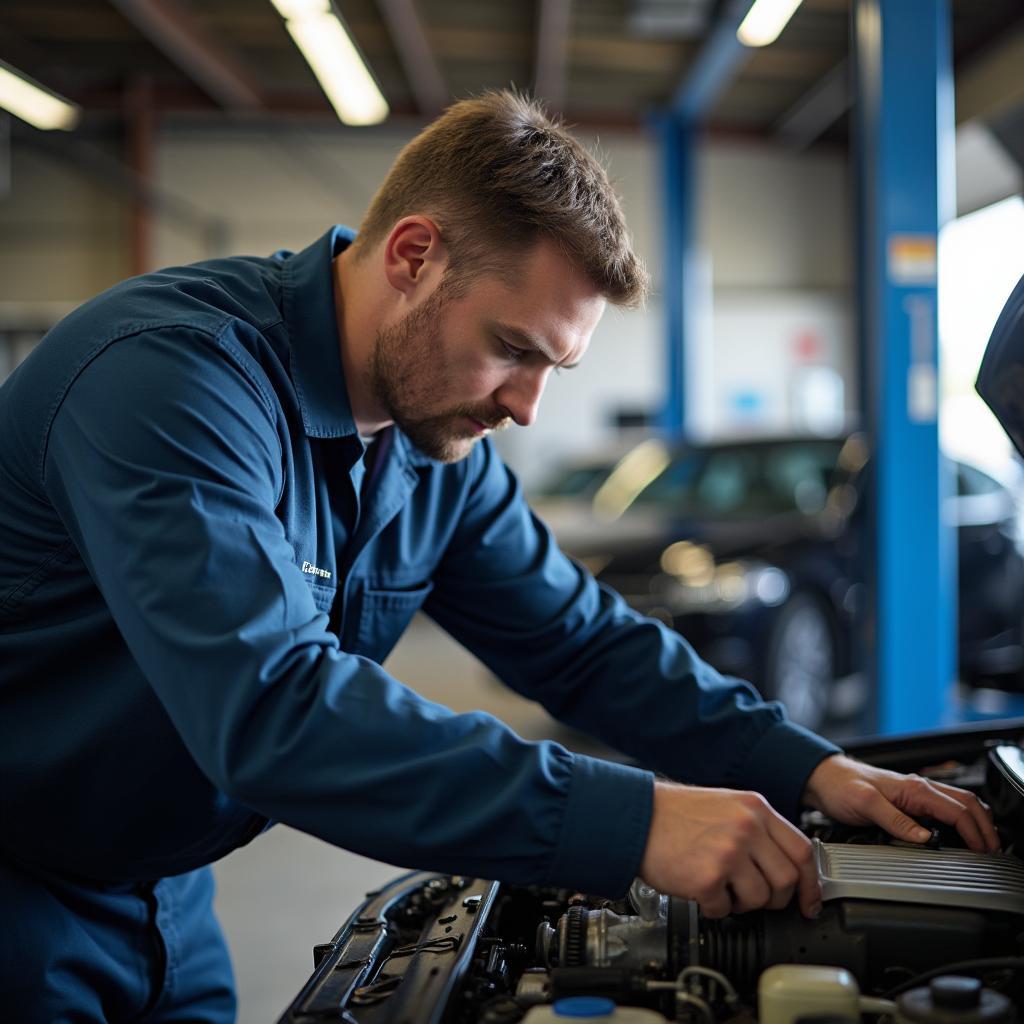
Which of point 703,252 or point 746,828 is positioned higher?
point 703,252

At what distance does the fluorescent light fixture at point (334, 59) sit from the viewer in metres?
5.10

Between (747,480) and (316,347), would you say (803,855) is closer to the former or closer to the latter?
(316,347)

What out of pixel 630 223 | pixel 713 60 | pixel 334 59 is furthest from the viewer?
pixel 630 223

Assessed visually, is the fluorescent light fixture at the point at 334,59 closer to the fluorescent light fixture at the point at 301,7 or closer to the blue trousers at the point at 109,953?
the fluorescent light fixture at the point at 301,7

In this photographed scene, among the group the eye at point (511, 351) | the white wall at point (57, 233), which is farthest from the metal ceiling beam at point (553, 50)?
the eye at point (511, 351)

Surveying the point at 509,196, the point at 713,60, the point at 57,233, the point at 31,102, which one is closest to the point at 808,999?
the point at 509,196

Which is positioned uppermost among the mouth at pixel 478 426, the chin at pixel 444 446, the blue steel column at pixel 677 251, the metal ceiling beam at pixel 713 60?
the metal ceiling beam at pixel 713 60

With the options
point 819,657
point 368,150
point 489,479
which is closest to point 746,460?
point 819,657

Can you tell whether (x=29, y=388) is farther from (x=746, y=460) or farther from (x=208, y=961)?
(x=746, y=460)

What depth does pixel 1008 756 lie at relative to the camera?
1.33m

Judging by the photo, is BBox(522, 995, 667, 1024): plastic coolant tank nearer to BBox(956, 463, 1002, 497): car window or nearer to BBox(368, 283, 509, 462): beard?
BBox(368, 283, 509, 462): beard

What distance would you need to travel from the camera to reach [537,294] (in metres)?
1.20

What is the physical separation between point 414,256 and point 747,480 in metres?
3.98

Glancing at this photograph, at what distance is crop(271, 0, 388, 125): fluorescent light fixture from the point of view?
5.10m
